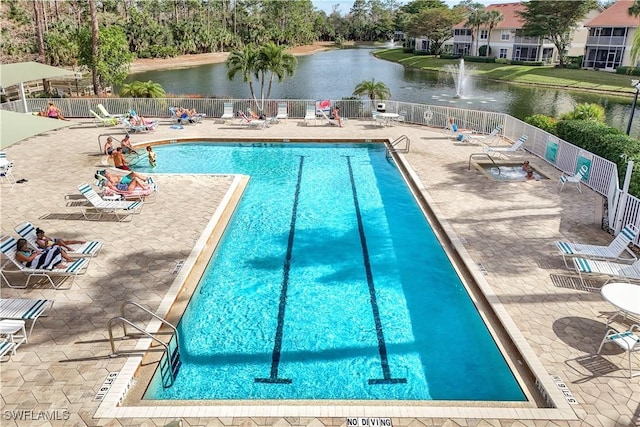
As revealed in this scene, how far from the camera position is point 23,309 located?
275 inches

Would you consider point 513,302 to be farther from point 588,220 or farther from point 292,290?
point 588,220

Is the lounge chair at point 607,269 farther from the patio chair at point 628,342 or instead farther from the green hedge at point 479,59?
the green hedge at point 479,59

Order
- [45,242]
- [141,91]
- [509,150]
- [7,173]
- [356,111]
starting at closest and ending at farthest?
[45,242] < [7,173] < [509,150] < [356,111] < [141,91]

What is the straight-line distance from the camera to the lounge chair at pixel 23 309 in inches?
270

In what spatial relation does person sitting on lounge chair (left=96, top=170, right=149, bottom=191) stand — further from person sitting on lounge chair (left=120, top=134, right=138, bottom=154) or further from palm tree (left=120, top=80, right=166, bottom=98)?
palm tree (left=120, top=80, right=166, bottom=98)

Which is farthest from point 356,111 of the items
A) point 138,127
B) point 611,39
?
point 611,39

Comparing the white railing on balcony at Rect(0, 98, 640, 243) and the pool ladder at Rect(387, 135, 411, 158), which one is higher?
the white railing on balcony at Rect(0, 98, 640, 243)

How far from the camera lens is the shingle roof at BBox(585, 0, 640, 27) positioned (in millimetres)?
54319

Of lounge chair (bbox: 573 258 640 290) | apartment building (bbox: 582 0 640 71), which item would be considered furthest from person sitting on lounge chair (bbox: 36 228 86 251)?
apartment building (bbox: 582 0 640 71)

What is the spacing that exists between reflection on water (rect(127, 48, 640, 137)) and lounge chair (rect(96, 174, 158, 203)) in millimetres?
23667

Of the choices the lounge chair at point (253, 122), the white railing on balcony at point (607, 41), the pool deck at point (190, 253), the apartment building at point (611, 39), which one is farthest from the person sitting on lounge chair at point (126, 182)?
the white railing on balcony at point (607, 41)

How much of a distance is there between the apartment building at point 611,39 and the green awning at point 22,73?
58.9 meters

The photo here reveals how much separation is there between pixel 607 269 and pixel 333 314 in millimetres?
5008

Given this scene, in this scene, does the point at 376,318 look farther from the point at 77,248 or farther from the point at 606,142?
the point at 606,142
